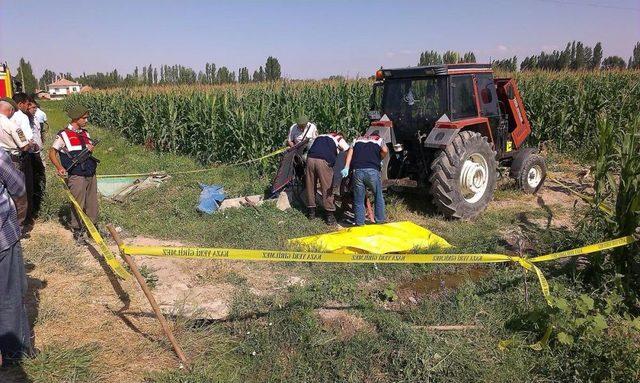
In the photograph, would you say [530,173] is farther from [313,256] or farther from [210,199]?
[313,256]

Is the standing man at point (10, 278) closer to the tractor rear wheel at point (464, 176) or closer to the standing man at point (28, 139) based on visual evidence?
the standing man at point (28, 139)

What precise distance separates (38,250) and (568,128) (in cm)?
1160

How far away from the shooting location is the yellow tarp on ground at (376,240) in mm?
5312

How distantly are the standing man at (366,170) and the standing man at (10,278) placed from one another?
3.91 meters

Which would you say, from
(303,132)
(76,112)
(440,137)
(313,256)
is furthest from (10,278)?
(303,132)

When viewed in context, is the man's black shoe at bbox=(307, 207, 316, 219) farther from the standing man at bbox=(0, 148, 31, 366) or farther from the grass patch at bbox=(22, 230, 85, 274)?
the standing man at bbox=(0, 148, 31, 366)

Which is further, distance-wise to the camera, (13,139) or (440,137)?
(440,137)

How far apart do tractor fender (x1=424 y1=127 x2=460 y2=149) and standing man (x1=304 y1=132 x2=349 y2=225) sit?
1.17 meters

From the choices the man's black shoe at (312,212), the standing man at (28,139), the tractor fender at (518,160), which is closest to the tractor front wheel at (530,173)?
the tractor fender at (518,160)

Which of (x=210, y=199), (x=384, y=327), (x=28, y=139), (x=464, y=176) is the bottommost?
(x=384, y=327)

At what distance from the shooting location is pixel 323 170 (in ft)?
22.2

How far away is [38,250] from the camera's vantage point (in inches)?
223

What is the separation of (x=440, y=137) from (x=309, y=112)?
4.76 meters

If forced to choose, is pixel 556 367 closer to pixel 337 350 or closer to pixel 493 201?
pixel 337 350
